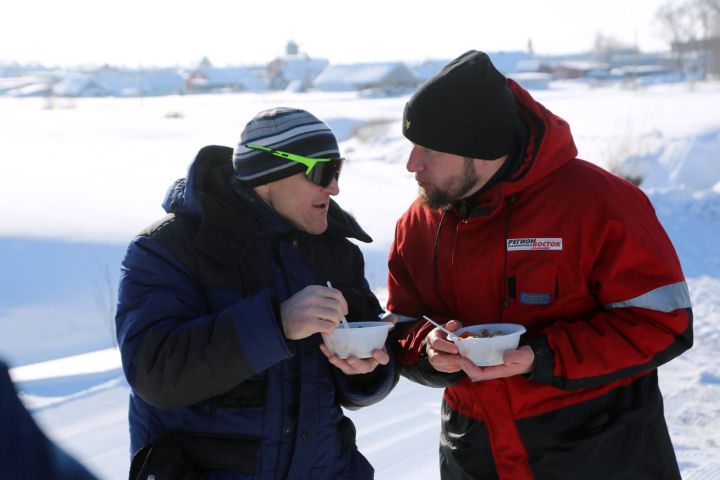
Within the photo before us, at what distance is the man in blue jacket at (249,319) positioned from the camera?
2.06 meters

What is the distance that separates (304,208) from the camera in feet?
7.84

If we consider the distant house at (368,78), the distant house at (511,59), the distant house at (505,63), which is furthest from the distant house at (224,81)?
the distant house at (511,59)

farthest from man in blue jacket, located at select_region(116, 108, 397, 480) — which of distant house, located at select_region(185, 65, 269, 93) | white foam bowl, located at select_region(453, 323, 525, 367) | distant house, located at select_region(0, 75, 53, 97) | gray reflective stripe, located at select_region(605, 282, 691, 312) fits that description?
distant house, located at select_region(185, 65, 269, 93)

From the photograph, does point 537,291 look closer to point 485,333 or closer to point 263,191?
point 485,333

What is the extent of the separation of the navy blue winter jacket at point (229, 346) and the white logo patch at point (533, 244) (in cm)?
52

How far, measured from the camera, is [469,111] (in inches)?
99.2

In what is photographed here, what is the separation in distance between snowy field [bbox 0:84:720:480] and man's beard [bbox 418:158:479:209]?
4.33ft

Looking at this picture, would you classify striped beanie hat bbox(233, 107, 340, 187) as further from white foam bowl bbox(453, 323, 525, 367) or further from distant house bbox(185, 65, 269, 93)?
distant house bbox(185, 65, 269, 93)

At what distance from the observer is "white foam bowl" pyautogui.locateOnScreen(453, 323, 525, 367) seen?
86.7 inches

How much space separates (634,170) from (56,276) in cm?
1033

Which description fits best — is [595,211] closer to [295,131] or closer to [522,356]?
[522,356]

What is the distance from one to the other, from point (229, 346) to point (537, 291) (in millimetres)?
916

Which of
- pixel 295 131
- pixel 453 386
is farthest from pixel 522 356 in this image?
pixel 295 131

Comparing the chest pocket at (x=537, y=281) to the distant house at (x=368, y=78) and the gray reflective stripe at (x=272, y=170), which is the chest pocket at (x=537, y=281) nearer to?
the gray reflective stripe at (x=272, y=170)
